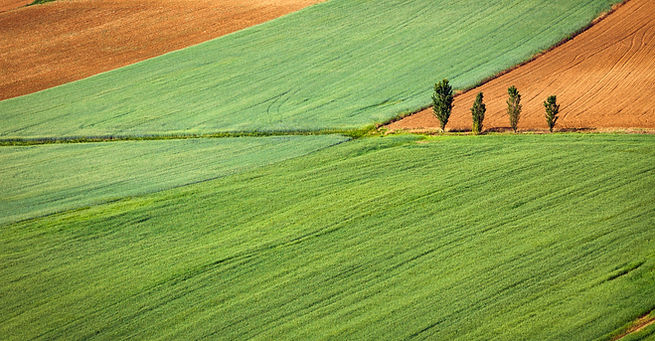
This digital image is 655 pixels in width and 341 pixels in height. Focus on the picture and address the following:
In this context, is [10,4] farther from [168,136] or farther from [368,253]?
[368,253]

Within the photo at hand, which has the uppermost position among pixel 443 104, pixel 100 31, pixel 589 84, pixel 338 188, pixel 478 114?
pixel 100 31

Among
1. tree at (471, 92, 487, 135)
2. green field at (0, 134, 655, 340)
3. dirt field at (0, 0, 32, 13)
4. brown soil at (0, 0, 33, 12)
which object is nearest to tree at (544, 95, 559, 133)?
green field at (0, 134, 655, 340)

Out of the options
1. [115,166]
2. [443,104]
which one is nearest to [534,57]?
[443,104]

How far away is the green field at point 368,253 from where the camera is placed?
648 inches

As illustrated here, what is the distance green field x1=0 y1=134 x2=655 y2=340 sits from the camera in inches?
648

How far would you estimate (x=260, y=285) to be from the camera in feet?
61.3

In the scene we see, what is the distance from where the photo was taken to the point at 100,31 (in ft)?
179

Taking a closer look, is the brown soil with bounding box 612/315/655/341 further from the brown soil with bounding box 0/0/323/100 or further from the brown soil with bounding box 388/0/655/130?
the brown soil with bounding box 0/0/323/100

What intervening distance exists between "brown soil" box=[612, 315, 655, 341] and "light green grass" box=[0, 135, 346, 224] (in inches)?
687

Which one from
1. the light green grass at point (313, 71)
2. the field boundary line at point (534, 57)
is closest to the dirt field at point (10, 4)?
the light green grass at point (313, 71)

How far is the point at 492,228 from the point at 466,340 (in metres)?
5.88

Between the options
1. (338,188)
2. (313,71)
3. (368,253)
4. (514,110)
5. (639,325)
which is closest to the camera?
(639,325)

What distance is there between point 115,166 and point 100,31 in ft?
90.8

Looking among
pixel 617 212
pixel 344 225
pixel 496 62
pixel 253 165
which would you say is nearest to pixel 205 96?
pixel 253 165
